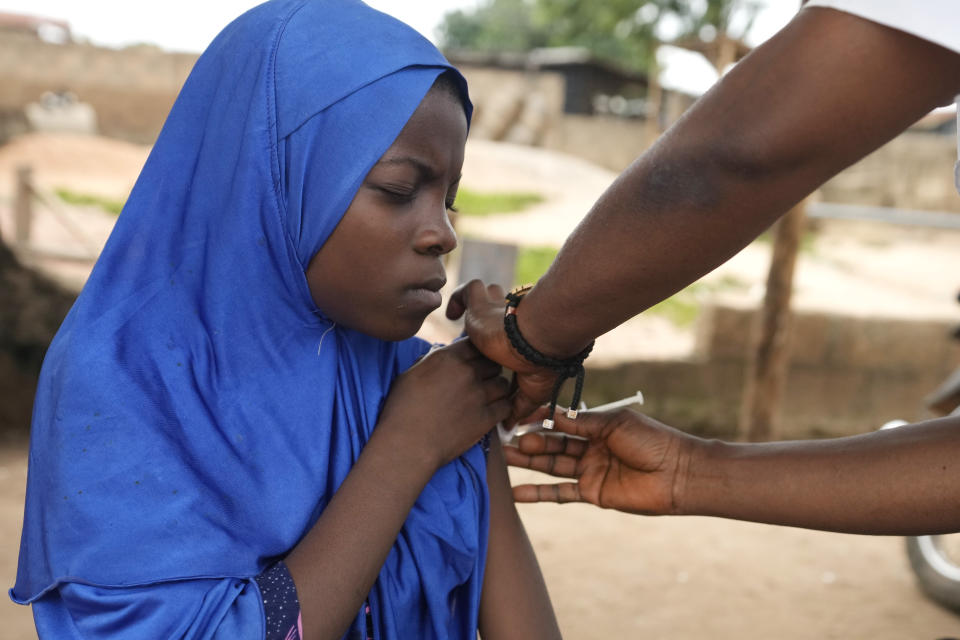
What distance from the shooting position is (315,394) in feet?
4.94

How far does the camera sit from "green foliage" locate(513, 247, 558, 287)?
33.2 ft

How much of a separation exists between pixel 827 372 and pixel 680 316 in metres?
2.22

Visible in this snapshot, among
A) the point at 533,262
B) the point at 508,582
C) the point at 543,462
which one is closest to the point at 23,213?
the point at 533,262

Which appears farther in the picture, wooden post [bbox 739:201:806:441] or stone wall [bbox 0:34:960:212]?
stone wall [bbox 0:34:960:212]

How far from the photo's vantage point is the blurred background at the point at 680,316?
163 inches

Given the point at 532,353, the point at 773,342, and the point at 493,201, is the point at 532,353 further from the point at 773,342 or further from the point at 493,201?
the point at 493,201

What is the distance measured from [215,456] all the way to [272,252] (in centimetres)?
35

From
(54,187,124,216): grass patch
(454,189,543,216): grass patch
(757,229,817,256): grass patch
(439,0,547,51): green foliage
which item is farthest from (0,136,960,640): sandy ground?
(439,0,547,51): green foliage

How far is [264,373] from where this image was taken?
4.81 feet

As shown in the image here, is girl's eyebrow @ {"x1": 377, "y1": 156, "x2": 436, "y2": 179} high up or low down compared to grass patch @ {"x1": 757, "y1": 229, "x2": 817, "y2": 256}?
down

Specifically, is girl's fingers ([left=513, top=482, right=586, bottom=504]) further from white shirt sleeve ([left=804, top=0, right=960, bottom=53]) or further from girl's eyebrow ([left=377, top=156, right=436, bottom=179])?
white shirt sleeve ([left=804, top=0, right=960, bottom=53])

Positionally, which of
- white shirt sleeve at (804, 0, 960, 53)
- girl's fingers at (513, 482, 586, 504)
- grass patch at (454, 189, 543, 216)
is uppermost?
grass patch at (454, 189, 543, 216)

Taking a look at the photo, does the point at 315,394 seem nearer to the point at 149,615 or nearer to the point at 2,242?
the point at 149,615

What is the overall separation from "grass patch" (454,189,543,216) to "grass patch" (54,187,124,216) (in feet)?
17.6
